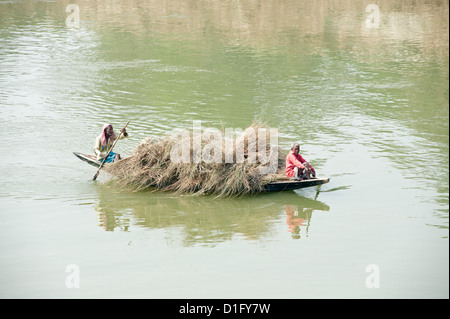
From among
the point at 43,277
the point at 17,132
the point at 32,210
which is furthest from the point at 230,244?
the point at 17,132

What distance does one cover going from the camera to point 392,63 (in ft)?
63.5

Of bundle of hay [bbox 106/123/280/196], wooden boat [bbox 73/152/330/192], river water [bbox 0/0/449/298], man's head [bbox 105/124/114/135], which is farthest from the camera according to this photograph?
man's head [bbox 105/124/114/135]

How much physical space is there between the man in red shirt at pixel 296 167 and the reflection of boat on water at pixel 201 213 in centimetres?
49

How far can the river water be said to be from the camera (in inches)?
322

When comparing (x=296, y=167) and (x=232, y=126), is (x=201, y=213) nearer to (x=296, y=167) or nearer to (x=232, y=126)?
(x=296, y=167)


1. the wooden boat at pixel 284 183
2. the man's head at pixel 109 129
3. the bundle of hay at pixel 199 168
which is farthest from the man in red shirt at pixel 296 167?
the man's head at pixel 109 129

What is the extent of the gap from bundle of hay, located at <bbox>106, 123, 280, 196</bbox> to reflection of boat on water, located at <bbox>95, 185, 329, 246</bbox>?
186 millimetres

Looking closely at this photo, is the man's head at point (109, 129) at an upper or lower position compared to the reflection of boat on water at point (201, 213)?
upper

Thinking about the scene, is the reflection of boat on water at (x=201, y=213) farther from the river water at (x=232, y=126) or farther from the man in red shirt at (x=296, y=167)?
the man in red shirt at (x=296, y=167)

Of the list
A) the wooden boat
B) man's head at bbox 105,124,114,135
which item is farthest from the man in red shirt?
man's head at bbox 105,124,114,135

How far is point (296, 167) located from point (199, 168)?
5.01 feet

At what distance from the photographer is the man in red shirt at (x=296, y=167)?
1004 centimetres

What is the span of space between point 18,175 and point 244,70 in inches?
355

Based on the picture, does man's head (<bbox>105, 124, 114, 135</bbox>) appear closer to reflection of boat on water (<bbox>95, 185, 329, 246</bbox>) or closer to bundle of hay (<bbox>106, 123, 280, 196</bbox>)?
bundle of hay (<bbox>106, 123, 280, 196</bbox>)
